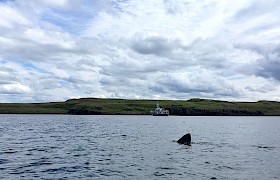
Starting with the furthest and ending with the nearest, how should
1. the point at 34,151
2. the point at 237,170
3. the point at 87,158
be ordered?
1. the point at 34,151
2. the point at 87,158
3. the point at 237,170

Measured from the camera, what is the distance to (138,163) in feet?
132

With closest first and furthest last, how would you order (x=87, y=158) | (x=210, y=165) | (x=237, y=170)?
(x=237, y=170) < (x=210, y=165) < (x=87, y=158)

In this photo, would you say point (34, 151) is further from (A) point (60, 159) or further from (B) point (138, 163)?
(B) point (138, 163)

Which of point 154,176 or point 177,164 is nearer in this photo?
point 154,176

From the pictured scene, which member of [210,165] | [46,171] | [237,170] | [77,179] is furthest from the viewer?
[210,165]

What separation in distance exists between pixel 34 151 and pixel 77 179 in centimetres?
1918

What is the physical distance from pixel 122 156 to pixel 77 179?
14.8m

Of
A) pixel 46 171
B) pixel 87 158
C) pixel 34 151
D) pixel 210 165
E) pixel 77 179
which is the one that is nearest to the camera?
pixel 77 179

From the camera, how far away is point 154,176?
108 feet

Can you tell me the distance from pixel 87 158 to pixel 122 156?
16.2 ft

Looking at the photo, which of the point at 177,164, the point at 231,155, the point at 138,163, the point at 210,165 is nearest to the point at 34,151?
the point at 138,163

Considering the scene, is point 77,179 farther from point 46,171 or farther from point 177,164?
point 177,164

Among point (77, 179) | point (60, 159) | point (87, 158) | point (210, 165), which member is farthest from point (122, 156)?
point (77, 179)

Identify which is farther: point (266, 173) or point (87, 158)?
point (87, 158)
